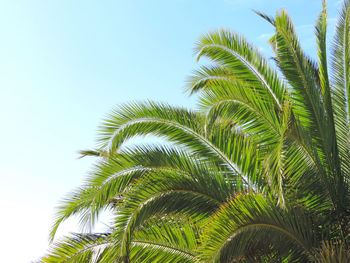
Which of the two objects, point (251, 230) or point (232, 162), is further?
point (232, 162)

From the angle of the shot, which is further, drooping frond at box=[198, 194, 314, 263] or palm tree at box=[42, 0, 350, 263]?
palm tree at box=[42, 0, 350, 263]

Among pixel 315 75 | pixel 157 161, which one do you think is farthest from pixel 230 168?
pixel 315 75

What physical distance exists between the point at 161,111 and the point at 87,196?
2039 mm

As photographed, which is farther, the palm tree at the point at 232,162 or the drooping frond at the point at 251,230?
the palm tree at the point at 232,162

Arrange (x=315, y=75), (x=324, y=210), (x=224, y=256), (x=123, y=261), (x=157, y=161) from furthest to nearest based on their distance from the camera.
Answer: (x=315, y=75) → (x=157, y=161) → (x=324, y=210) → (x=123, y=261) → (x=224, y=256)

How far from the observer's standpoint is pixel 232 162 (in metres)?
8.81

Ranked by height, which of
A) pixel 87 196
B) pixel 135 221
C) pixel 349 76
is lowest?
pixel 135 221

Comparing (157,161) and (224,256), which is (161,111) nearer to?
(157,161)

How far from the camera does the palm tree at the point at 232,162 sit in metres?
7.98

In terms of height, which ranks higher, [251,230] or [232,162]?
[232,162]

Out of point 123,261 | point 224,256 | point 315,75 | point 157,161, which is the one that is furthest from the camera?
point 315,75

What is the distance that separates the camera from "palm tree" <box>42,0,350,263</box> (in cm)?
798

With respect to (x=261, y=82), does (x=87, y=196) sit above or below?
below

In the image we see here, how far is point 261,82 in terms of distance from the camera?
30.7ft
